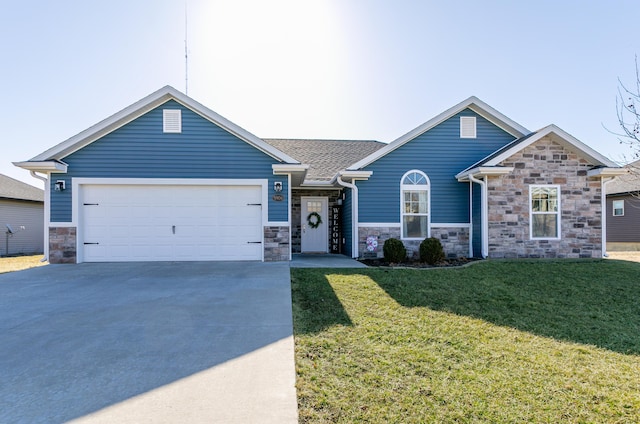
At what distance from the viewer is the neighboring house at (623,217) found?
17.7m

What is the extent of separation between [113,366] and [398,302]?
381 cm

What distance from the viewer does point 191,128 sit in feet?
31.7

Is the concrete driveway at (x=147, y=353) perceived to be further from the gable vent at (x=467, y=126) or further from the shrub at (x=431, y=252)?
the gable vent at (x=467, y=126)

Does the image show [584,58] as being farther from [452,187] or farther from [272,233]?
[272,233]

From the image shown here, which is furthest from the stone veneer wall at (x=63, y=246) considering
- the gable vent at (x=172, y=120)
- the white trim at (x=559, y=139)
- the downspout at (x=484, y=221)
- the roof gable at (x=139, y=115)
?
the white trim at (x=559, y=139)

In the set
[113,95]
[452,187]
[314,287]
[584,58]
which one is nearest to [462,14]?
[584,58]

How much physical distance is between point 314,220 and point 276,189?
12.8 feet

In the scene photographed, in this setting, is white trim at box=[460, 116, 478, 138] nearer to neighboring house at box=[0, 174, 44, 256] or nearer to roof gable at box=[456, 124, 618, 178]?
roof gable at box=[456, 124, 618, 178]

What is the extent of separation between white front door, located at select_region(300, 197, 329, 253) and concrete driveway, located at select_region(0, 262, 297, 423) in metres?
6.69

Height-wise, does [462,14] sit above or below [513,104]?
above

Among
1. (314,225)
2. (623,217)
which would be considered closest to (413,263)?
(314,225)

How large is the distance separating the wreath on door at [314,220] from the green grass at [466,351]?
6.47 m

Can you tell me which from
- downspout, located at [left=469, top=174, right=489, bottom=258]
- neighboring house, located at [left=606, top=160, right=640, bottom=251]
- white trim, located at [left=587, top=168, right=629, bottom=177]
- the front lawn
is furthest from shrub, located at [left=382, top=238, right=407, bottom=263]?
neighboring house, located at [left=606, top=160, right=640, bottom=251]

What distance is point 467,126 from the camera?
11180 mm
